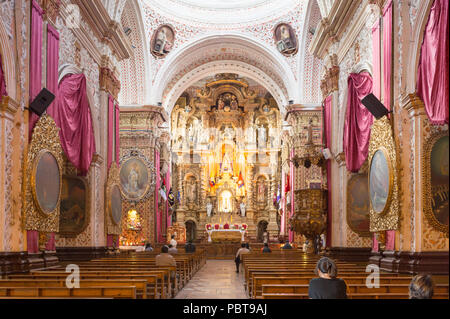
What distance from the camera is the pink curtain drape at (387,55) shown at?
8.07 meters

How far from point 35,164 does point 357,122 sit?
6.44 metres

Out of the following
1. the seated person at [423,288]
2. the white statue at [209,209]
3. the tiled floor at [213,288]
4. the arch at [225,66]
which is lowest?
the tiled floor at [213,288]

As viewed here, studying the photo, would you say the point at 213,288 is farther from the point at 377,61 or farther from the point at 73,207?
the point at 377,61

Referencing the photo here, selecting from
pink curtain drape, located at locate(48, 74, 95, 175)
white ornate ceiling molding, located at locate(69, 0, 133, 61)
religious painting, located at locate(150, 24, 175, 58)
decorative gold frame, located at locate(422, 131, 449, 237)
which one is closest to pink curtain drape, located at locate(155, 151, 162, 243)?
religious painting, located at locate(150, 24, 175, 58)

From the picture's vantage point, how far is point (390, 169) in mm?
7555

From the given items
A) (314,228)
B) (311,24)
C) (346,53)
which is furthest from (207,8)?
(314,228)

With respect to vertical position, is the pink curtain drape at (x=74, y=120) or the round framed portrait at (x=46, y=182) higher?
the pink curtain drape at (x=74, y=120)

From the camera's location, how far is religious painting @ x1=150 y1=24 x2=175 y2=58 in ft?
70.0

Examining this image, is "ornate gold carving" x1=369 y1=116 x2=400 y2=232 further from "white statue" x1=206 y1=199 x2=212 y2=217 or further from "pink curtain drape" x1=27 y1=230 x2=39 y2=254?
"white statue" x1=206 y1=199 x2=212 y2=217

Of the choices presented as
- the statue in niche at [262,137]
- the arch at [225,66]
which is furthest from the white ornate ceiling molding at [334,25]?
the statue in niche at [262,137]

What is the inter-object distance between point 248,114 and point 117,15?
56.9 feet

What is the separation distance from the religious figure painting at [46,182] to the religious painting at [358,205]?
21.6 ft

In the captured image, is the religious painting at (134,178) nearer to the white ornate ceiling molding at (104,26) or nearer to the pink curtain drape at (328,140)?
the white ornate ceiling molding at (104,26)

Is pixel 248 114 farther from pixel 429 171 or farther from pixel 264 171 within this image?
pixel 429 171
